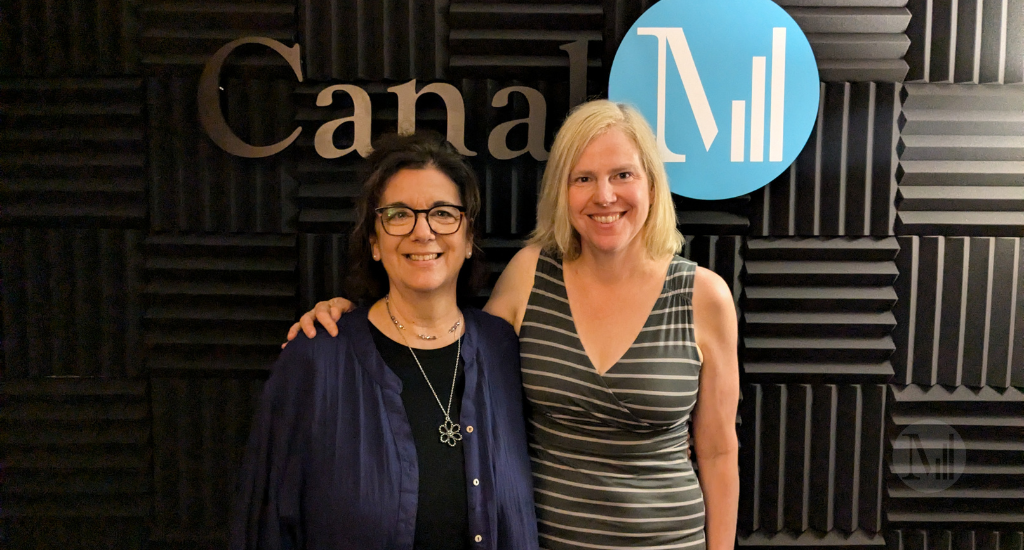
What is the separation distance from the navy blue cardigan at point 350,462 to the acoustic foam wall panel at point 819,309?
1089 mm

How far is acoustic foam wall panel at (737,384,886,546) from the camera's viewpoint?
83.8 inches

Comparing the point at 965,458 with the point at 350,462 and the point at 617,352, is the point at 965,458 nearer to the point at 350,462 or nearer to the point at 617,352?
the point at 617,352

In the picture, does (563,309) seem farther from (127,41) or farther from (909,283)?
(127,41)

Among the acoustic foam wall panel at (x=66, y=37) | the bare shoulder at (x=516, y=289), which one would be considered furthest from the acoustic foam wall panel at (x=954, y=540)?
the acoustic foam wall panel at (x=66, y=37)

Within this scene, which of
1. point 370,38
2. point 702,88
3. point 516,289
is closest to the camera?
point 516,289

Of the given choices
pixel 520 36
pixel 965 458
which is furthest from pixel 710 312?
pixel 965 458

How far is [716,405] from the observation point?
1632mm

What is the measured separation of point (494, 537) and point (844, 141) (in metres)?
1.70

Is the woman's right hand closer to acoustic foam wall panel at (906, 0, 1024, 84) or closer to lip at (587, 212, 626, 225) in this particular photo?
lip at (587, 212, 626, 225)

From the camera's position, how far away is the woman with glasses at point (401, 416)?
1.35 meters

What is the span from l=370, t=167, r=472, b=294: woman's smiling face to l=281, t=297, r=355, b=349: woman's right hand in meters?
0.17

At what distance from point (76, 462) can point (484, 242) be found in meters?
1.63

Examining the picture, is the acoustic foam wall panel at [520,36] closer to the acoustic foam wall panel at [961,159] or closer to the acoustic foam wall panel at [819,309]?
the acoustic foam wall panel at [819,309]

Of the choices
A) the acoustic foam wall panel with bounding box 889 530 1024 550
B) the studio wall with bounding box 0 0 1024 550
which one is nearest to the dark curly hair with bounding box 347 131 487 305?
the studio wall with bounding box 0 0 1024 550
